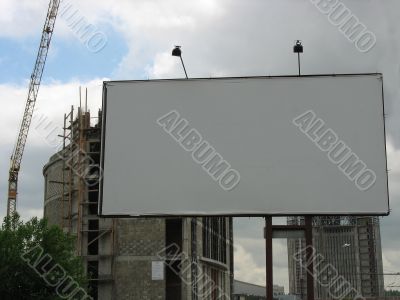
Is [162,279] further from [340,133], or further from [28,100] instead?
[28,100]

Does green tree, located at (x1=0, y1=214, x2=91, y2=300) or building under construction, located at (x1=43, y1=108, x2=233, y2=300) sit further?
building under construction, located at (x1=43, y1=108, x2=233, y2=300)

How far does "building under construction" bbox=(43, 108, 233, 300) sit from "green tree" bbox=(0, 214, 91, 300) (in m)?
17.6

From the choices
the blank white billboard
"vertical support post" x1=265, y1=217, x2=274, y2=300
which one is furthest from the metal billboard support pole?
the blank white billboard

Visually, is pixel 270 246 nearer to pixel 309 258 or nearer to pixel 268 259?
pixel 268 259

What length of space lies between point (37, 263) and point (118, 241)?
20.6 metres

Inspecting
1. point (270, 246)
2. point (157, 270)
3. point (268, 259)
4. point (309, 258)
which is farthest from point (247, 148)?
point (157, 270)

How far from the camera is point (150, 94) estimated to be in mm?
18594

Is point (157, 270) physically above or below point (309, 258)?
above

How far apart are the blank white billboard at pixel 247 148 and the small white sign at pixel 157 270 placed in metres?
25.0

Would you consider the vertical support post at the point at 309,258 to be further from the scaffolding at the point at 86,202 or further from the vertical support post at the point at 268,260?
the scaffolding at the point at 86,202

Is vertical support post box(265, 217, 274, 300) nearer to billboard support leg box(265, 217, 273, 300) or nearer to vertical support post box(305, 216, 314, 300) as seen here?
billboard support leg box(265, 217, 273, 300)

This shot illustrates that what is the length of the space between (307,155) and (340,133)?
46.7 inches

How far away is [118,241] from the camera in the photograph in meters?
43.2

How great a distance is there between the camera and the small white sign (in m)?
42.0
